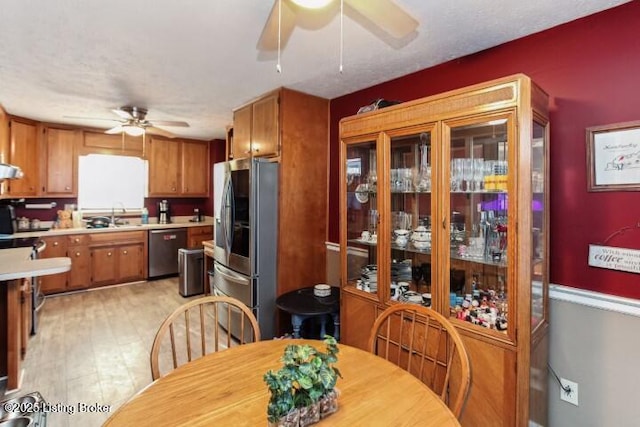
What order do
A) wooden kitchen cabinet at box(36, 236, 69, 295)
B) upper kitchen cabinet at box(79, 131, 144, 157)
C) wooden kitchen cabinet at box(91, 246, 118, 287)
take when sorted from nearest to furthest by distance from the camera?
wooden kitchen cabinet at box(36, 236, 69, 295) < wooden kitchen cabinet at box(91, 246, 118, 287) < upper kitchen cabinet at box(79, 131, 144, 157)

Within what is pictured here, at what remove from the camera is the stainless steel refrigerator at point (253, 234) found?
2826 mm

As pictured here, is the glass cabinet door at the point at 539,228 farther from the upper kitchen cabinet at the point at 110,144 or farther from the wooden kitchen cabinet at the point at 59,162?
the wooden kitchen cabinet at the point at 59,162

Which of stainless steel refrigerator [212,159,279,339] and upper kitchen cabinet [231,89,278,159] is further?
upper kitchen cabinet [231,89,278,159]

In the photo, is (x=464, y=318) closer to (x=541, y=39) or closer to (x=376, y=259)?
(x=376, y=259)

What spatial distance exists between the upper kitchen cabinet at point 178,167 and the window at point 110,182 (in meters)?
0.25

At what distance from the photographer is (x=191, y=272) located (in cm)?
448

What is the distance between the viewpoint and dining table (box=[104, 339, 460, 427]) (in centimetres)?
96

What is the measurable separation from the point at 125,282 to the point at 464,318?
4952 mm

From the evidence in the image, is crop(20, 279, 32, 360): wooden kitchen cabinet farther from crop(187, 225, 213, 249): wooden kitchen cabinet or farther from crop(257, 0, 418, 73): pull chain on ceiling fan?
crop(257, 0, 418, 73): pull chain on ceiling fan

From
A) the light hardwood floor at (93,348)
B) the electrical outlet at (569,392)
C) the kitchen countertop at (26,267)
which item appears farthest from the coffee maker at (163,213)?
the electrical outlet at (569,392)

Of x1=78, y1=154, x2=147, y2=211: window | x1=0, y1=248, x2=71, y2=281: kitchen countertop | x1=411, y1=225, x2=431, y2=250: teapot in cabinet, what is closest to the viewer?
x1=411, y1=225, x2=431, y2=250: teapot in cabinet

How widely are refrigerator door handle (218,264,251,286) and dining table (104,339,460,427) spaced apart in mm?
1576

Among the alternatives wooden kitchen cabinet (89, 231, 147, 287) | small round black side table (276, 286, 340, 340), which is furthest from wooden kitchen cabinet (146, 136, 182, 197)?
small round black side table (276, 286, 340, 340)

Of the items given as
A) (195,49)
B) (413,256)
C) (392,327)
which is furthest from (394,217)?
(195,49)
